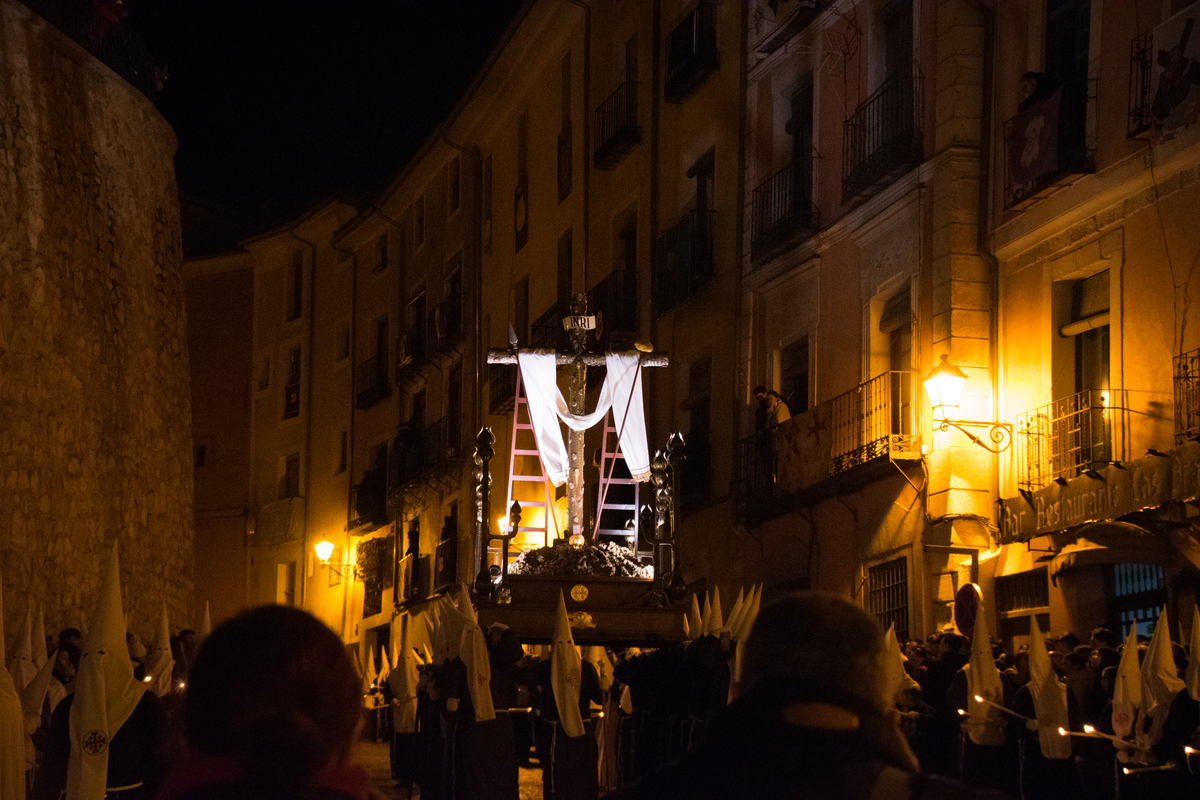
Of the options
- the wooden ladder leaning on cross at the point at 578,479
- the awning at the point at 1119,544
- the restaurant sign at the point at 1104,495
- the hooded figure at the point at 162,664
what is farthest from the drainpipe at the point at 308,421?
the awning at the point at 1119,544

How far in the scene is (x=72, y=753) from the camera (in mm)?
7746

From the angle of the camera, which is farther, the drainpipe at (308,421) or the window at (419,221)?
the drainpipe at (308,421)

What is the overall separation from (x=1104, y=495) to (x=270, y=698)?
34.5ft

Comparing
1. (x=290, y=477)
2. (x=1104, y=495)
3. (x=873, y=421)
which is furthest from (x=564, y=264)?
(x=1104, y=495)

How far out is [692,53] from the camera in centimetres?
2188

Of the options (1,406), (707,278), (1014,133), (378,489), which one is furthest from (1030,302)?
(378,489)

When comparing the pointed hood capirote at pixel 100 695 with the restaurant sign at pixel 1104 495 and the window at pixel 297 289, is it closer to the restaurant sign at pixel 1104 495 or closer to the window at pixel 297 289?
the restaurant sign at pixel 1104 495

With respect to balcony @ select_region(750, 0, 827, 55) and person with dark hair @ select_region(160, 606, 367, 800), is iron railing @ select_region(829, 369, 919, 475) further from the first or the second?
person with dark hair @ select_region(160, 606, 367, 800)

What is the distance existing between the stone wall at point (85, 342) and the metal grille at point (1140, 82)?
517 inches

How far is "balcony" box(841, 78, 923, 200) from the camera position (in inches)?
631

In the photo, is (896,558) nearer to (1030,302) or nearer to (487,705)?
(1030,302)

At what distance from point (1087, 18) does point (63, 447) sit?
13.3m

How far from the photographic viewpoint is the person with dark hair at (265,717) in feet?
7.89

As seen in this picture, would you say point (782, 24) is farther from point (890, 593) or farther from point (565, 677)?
point (565, 677)
